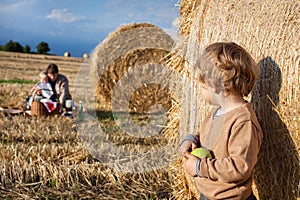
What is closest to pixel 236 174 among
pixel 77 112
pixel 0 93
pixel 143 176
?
A: pixel 143 176

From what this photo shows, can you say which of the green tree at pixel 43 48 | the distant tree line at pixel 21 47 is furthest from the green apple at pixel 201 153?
the green tree at pixel 43 48

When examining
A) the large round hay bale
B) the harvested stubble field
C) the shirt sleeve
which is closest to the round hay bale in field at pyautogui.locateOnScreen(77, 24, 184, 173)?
the large round hay bale

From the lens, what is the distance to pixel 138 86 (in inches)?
367

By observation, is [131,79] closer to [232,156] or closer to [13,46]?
[232,156]

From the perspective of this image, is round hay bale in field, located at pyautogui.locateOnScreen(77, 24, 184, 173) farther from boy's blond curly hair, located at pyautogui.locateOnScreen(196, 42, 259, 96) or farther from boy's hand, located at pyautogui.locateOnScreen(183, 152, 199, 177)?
boy's blond curly hair, located at pyautogui.locateOnScreen(196, 42, 259, 96)

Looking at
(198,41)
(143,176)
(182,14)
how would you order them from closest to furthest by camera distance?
(198,41) → (182,14) → (143,176)

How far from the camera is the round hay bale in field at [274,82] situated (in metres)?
2.69

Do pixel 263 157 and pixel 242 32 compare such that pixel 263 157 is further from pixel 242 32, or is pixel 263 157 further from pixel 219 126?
pixel 242 32

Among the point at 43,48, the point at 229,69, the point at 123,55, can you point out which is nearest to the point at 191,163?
the point at 229,69

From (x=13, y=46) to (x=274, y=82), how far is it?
47931 mm

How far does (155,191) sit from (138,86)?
199 inches

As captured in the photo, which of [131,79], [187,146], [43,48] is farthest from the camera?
[43,48]

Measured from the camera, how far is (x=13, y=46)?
158ft

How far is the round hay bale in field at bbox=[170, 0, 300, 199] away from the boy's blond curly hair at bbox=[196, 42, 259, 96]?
19 cm
